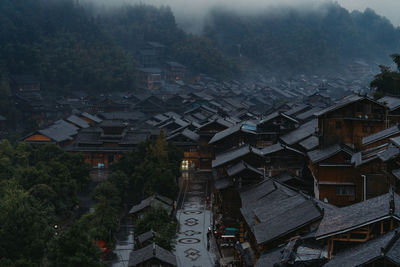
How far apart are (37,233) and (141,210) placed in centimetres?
747

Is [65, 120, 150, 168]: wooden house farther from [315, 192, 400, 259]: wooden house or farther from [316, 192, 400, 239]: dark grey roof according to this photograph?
[315, 192, 400, 259]: wooden house

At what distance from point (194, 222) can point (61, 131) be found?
27.3m

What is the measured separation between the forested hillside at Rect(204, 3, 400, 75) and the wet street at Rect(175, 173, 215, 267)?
89162mm

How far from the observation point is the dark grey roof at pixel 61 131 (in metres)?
52.2

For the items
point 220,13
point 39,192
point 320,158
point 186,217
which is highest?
point 220,13

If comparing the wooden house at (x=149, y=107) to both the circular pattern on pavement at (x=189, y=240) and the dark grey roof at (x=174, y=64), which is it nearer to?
the dark grey roof at (x=174, y=64)

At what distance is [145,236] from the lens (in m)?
25.4

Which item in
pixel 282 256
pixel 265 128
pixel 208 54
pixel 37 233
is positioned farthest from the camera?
pixel 208 54

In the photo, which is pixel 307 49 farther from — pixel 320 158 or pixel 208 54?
pixel 320 158

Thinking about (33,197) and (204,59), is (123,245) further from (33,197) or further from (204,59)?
(204,59)

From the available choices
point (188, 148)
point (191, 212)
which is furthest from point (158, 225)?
point (188, 148)

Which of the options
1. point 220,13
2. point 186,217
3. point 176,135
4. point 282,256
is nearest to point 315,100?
point 176,135

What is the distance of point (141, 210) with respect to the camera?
31344 millimetres

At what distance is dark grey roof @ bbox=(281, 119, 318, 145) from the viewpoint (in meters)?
35.5
